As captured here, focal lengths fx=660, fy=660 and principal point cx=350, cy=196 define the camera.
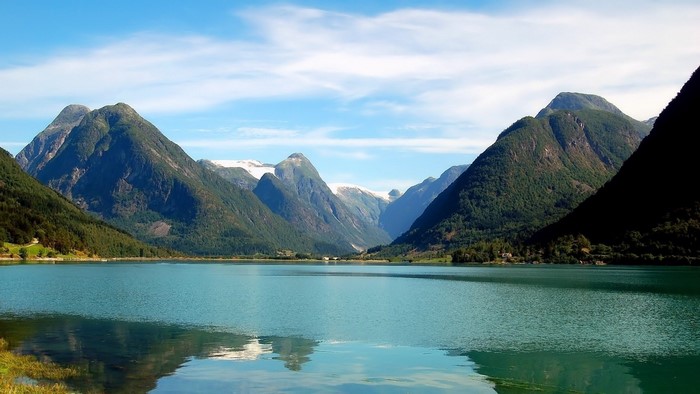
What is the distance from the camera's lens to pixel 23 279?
489 ft

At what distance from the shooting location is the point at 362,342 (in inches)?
2586

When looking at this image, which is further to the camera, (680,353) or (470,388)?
(680,353)

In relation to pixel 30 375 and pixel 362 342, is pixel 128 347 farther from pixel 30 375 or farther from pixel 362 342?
pixel 362 342

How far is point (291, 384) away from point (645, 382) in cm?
2559

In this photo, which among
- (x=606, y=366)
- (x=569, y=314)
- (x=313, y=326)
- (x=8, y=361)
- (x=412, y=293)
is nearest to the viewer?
(x=8, y=361)

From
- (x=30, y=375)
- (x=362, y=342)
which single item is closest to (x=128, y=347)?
(x=30, y=375)

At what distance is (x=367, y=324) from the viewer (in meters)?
79.7

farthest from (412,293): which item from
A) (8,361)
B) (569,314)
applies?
(8,361)

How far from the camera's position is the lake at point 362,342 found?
47562 millimetres

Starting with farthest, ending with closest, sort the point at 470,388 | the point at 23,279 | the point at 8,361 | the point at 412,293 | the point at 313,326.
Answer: the point at 23,279
the point at 412,293
the point at 313,326
the point at 8,361
the point at 470,388

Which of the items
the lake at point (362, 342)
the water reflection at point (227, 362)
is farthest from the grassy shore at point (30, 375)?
the lake at point (362, 342)

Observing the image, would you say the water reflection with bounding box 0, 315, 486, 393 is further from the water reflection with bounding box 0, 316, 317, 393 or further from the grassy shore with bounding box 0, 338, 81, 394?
the grassy shore with bounding box 0, 338, 81, 394

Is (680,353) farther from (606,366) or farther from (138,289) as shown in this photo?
(138,289)

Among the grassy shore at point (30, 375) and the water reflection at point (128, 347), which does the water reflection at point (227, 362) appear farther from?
the grassy shore at point (30, 375)
